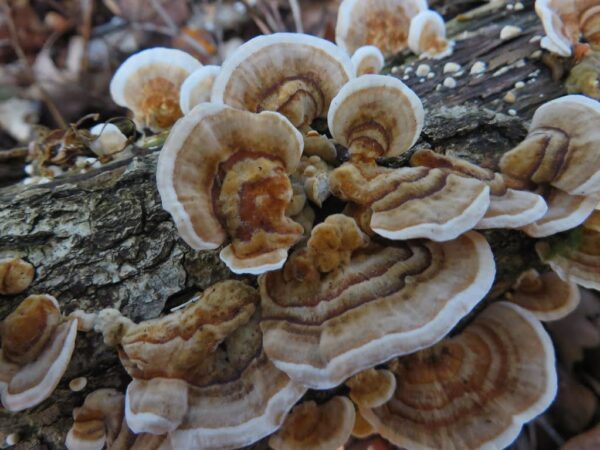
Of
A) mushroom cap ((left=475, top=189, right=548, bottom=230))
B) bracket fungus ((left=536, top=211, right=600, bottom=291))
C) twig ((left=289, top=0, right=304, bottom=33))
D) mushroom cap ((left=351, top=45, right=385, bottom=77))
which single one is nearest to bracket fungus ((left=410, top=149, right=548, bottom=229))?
mushroom cap ((left=475, top=189, right=548, bottom=230))

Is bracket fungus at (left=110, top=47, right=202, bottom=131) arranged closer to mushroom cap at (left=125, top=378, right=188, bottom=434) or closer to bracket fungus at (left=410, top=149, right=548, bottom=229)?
bracket fungus at (left=410, top=149, right=548, bottom=229)

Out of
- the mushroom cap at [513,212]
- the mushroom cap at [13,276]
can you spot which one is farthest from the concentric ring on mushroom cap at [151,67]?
the mushroom cap at [513,212]

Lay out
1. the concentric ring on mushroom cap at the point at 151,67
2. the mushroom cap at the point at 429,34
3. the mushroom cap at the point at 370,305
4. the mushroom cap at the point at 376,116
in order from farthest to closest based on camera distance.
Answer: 1. the mushroom cap at the point at 429,34
2. the concentric ring on mushroom cap at the point at 151,67
3. the mushroom cap at the point at 376,116
4. the mushroom cap at the point at 370,305

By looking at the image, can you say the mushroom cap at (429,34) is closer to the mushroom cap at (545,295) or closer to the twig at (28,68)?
the mushroom cap at (545,295)

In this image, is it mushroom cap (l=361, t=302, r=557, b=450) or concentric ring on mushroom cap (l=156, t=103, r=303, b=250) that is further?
mushroom cap (l=361, t=302, r=557, b=450)

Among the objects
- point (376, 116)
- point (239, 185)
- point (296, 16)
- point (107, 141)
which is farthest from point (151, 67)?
point (296, 16)

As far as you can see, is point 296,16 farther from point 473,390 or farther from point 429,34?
point 473,390

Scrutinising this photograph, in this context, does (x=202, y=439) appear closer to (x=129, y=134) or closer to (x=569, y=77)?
(x=129, y=134)

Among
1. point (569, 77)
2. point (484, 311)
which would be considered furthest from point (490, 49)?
point (484, 311)
